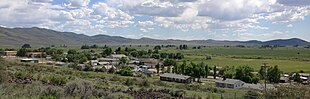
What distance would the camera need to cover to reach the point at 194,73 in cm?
8231

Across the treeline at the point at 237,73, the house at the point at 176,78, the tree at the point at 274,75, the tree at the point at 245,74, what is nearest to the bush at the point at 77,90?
the house at the point at 176,78

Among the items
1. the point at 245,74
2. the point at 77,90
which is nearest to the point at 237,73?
the point at 245,74

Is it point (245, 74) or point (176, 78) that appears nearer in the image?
point (176, 78)

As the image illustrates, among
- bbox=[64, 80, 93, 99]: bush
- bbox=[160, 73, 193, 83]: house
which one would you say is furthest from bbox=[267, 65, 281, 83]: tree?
bbox=[64, 80, 93, 99]: bush

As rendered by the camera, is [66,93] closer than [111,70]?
Yes

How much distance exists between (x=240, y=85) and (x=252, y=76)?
1245 centimetres

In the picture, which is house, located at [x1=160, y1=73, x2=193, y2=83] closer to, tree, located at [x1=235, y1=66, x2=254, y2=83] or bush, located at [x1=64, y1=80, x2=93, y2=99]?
tree, located at [x1=235, y1=66, x2=254, y2=83]

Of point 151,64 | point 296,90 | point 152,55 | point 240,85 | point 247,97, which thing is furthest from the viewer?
point 152,55

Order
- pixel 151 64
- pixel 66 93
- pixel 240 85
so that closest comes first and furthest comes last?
1. pixel 66 93
2. pixel 240 85
3. pixel 151 64

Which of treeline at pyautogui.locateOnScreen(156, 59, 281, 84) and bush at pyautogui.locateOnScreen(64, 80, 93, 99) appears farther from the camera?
treeline at pyautogui.locateOnScreen(156, 59, 281, 84)

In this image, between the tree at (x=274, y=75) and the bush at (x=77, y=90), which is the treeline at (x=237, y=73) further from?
the bush at (x=77, y=90)

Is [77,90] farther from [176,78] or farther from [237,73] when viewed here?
[237,73]

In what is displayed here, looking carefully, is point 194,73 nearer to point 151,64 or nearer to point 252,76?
point 252,76

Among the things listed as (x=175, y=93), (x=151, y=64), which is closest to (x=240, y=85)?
(x=175, y=93)
